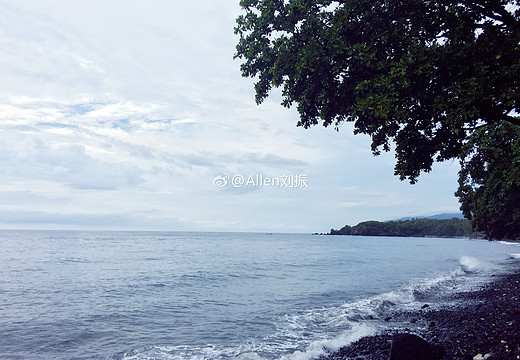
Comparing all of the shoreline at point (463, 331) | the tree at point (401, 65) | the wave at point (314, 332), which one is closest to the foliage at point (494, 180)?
the tree at point (401, 65)

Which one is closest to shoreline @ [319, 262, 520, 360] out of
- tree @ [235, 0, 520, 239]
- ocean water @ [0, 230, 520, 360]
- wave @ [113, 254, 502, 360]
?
wave @ [113, 254, 502, 360]

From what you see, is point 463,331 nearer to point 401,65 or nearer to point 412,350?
point 412,350

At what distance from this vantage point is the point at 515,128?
18.6m

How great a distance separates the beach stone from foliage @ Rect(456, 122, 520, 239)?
704 cm

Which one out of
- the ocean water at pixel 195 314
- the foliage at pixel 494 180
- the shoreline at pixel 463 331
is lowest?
the ocean water at pixel 195 314

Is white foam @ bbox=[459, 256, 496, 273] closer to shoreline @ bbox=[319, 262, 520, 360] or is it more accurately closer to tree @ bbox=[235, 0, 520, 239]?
shoreline @ bbox=[319, 262, 520, 360]

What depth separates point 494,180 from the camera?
25.3 metres

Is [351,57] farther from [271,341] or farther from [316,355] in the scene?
[271,341]

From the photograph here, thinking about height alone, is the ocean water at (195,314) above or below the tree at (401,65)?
below

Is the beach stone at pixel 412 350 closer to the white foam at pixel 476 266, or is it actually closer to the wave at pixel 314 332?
the wave at pixel 314 332

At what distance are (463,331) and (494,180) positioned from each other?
17422 mm

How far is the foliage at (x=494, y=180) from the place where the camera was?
1884 cm

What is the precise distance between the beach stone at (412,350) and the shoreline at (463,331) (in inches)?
12.0

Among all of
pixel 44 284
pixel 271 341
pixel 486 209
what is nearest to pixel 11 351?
pixel 271 341
